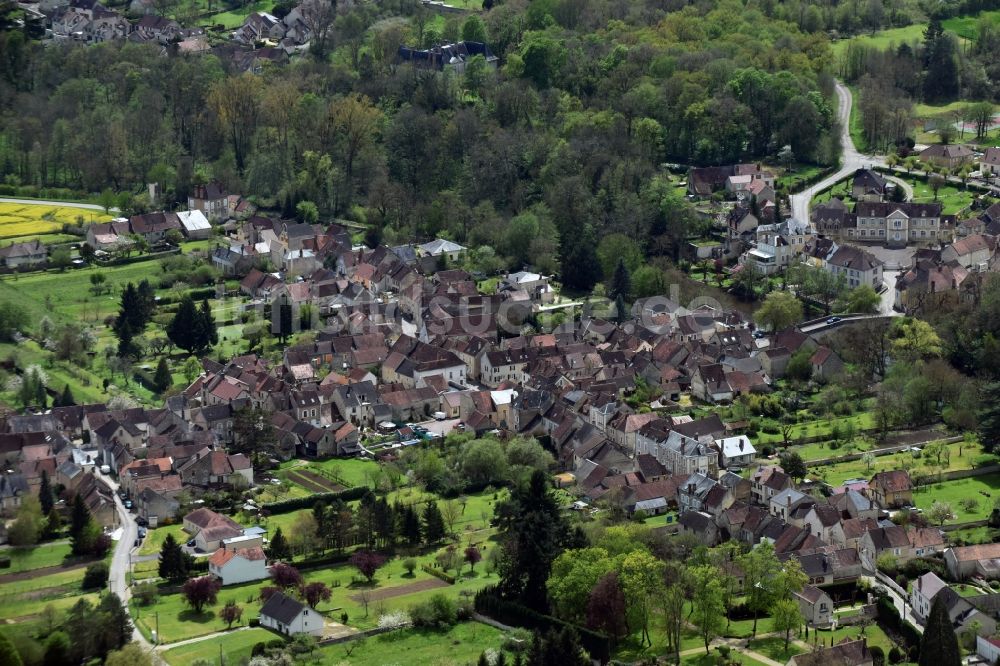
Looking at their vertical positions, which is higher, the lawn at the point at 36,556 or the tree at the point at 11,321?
the lawn at the point at 36,556

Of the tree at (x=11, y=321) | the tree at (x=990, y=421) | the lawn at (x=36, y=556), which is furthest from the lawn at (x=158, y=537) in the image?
the tree at (x=990, y=421)

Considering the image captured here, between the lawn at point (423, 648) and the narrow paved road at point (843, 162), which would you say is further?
the narrow paved road at point (843, 162)

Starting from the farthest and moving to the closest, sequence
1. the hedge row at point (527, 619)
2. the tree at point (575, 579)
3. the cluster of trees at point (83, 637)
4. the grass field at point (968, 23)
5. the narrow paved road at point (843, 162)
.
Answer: the grass field at point (968, 23) → the narrow paved road at point (843, 162) → the tree at point (575, 579) → the hedge row at point (527, 619) → the cluster of trees at point (83, 637)

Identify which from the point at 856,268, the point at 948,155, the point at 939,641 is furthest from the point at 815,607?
the point at 948,155

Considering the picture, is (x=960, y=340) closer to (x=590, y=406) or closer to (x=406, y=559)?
(x=590, y=406)

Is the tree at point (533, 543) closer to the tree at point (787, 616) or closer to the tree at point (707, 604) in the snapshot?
the tree at point (707, 604)

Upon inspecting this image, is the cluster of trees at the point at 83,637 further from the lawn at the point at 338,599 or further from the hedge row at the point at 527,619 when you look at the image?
the hedge row at the point at 527,619

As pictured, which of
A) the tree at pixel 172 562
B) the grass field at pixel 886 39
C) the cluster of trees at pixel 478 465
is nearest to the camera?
the tree at pixel 172 562

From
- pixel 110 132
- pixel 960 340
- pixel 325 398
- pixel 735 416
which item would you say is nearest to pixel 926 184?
pixel 960 340

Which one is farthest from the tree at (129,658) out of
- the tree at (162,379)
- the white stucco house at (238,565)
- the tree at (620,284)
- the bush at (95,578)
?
the tree at (620,284)

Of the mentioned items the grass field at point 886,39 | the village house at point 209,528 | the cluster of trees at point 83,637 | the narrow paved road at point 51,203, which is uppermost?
the grass field at point 886,39
